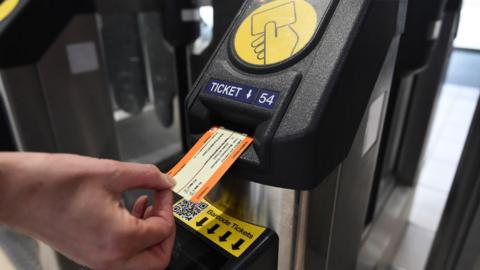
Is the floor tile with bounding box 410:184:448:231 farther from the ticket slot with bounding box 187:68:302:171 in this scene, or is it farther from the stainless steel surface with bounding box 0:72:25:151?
the stainless steel surface with bounding box 0:72:25:151

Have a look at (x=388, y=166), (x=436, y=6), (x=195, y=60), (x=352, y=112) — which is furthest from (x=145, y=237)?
(x=388, y=166)

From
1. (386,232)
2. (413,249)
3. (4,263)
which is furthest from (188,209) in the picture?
(413,249)

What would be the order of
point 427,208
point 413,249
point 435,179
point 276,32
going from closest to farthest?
point 276,32 → point 413,249 → point 427,208 → point 435,179

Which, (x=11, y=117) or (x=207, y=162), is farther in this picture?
(x=11, y=117)

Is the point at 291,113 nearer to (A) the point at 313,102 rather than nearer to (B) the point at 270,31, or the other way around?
(A) the point at 313,102

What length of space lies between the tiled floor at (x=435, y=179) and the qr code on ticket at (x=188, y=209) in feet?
3.24

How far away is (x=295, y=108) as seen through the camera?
397mm

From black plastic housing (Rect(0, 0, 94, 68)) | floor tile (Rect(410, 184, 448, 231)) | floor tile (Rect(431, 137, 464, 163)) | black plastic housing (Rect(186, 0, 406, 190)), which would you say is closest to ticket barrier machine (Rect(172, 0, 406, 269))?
black plastic housing (Rect(186, 0, 406, 190))

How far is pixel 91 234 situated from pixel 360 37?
1.18 feet

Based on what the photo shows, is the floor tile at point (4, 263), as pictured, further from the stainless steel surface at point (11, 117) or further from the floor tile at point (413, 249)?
the floor tile at point (413, 249)

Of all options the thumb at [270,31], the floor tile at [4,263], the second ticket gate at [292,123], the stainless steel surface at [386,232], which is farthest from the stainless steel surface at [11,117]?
the stainless steel surface at [386,232]

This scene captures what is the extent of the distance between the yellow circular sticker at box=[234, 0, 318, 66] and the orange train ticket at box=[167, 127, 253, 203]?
103 mm

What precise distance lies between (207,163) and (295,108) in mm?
123

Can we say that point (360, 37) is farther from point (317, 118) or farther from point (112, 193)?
point (112, 193)
